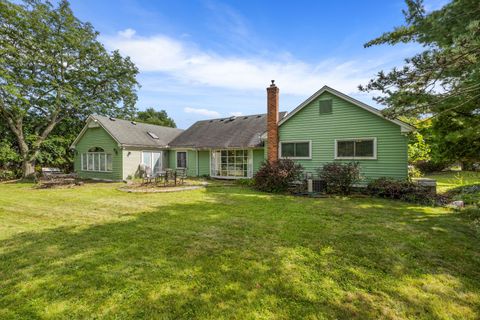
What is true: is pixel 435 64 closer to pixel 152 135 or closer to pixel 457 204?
pixel 457 204

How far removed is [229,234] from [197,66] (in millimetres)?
12198

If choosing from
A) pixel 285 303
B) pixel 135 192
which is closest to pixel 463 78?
pixel 285 303

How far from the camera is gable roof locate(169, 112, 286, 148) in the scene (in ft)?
55.2

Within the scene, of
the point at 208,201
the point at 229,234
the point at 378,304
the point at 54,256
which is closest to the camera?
the point at 378,304

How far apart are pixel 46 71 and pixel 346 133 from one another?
2510 cm

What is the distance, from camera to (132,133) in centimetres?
1931

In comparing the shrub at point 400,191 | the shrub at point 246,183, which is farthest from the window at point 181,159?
the shrub at point 400,191

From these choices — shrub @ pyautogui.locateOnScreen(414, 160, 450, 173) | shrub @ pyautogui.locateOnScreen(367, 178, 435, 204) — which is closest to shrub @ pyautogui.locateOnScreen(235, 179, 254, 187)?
shrub @ pyautogui.locateOnScreen(367, 178, 435, 204)

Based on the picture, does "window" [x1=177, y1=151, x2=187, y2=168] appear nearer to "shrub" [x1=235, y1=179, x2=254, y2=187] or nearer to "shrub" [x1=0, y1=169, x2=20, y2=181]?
"shrub" [x1=235, y1=179, x2=254, y2=187]

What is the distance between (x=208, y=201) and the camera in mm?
9438

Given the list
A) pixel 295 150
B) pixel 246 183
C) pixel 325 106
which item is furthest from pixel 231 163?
pixel 325 106

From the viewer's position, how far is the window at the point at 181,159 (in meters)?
19.7

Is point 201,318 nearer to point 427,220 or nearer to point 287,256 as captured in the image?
point 287,256

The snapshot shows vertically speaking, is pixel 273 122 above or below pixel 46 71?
below
